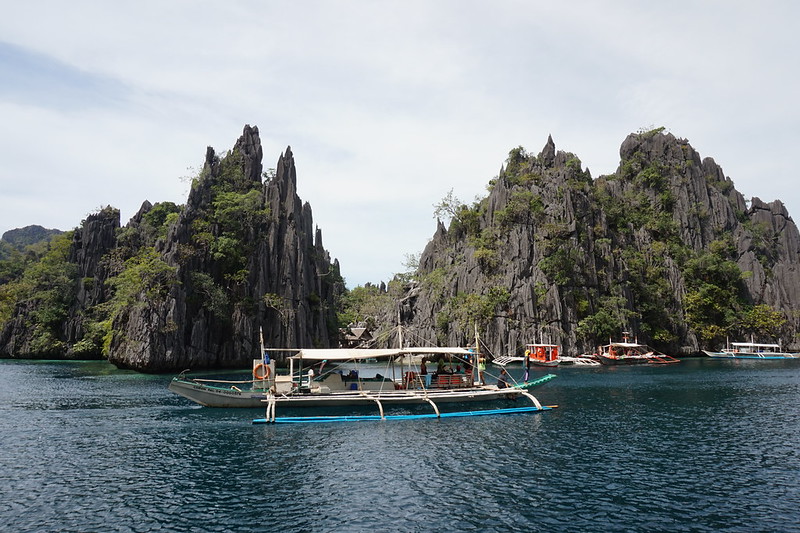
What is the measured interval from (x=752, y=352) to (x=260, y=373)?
89.4 m

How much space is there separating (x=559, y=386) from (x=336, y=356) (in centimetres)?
2506

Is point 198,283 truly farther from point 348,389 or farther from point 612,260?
point 612,260

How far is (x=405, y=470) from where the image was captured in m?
21.8

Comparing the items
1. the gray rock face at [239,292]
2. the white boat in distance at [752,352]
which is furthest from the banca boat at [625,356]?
the gray rock face at [239,292]

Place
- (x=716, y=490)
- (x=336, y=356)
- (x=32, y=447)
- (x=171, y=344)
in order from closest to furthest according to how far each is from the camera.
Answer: (x=716, y=490)
(x=32, y=447)
(x=336, y=356)
(x=171, y=344)

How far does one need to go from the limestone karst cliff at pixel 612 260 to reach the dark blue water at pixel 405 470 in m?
52.2

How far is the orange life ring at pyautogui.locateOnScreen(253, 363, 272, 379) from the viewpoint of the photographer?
3948 cm

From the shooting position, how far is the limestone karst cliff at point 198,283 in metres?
68.1

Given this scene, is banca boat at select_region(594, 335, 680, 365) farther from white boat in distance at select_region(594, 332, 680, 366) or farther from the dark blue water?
the dark blue water

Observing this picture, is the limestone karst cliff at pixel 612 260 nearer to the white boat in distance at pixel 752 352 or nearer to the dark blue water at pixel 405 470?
the white boat in distance at pixel 752 352

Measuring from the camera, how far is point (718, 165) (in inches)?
5192

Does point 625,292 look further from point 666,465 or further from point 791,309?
point 666,465

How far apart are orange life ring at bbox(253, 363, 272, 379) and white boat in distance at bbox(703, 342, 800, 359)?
84699mm

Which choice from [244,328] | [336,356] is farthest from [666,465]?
[244,328]
